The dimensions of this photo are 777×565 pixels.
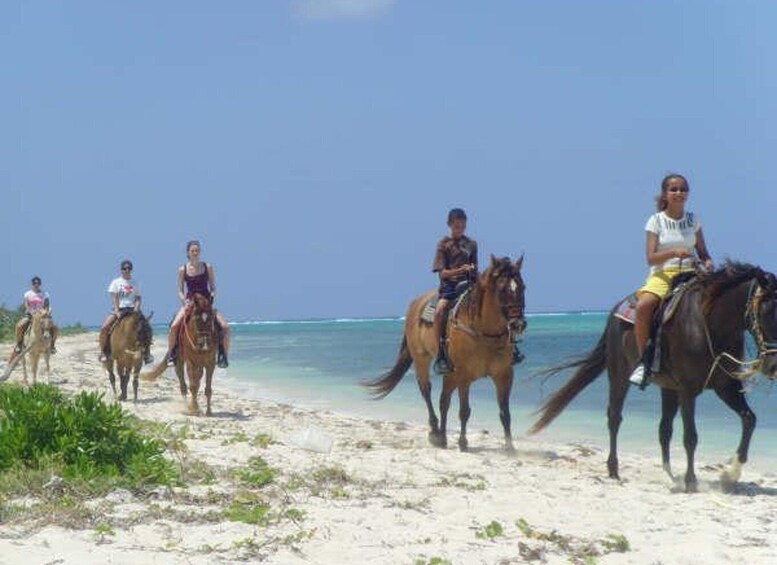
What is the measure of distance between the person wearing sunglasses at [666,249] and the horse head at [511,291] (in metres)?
1.79

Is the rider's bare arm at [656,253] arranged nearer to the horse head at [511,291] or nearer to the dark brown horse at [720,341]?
the dark brown horse at [720,341]

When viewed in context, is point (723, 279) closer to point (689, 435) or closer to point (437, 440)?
point (689, 435)

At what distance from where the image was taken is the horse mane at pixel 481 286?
1020 centimetres

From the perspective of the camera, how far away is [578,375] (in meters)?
9.95

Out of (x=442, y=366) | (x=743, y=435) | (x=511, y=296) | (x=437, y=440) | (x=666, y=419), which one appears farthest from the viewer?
(x=437, y=440)

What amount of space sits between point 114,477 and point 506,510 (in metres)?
2.66

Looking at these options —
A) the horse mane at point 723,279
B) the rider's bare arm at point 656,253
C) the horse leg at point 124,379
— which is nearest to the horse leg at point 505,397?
the rider's bare arm at point 656,253

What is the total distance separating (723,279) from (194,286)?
796 centimetres

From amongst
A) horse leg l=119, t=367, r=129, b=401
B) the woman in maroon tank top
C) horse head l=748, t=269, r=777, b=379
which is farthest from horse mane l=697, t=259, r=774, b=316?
horse leg l=119, t=367, r=129, b=401

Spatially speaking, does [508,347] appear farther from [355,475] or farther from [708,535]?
[708,535]

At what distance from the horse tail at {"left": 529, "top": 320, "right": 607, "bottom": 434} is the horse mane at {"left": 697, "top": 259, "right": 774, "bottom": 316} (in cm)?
174

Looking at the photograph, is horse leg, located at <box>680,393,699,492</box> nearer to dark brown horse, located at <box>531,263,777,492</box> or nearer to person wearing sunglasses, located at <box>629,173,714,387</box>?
dark brown horse, located at <box>531,263,777,492</box>

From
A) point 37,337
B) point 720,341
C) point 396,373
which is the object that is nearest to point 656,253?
point 720,341

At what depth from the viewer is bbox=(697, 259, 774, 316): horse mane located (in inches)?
308
